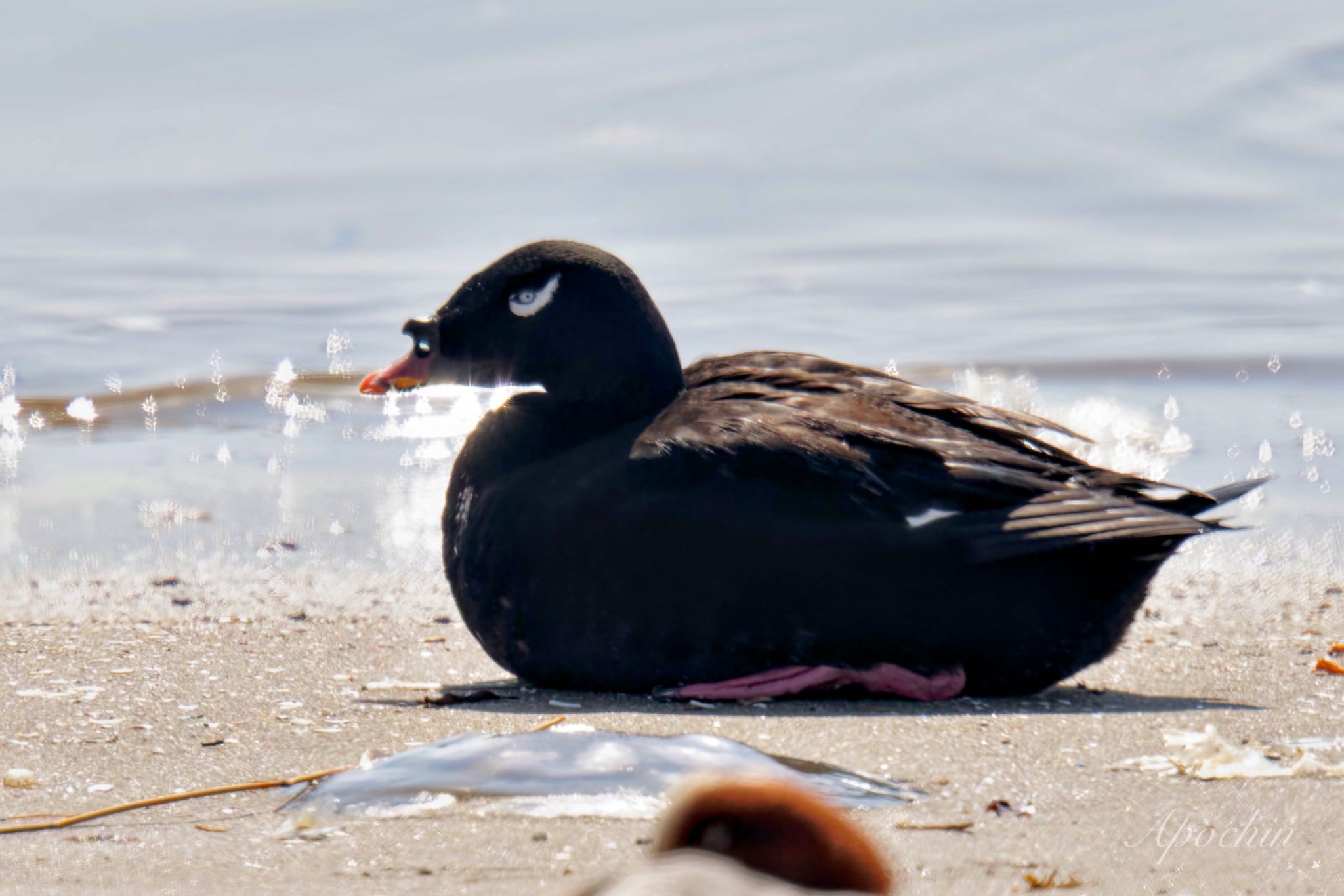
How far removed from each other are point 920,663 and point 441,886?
2003 mm

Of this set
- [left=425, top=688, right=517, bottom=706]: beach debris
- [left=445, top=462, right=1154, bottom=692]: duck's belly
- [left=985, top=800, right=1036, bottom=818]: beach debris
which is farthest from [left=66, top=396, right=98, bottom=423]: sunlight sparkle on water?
[left=985, top=800, right=1036, bottom=818]: beach debris

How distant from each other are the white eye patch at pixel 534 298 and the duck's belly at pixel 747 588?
2.00 feet

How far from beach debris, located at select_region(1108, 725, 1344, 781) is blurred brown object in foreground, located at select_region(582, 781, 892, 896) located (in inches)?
89.6

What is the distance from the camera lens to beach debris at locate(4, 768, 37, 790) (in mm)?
3629

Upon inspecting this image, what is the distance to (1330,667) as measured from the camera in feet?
16.6

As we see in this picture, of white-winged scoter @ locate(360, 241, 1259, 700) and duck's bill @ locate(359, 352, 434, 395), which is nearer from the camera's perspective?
white-winged scoter @ locate(360, 241, 1259, 700)

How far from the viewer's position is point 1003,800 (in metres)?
3.45

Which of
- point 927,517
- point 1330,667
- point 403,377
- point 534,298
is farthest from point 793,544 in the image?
point 1330,667

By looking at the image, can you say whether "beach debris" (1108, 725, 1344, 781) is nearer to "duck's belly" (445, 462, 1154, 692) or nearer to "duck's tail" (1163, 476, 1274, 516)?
"duck's belly" (445, 462, 1154, 692)

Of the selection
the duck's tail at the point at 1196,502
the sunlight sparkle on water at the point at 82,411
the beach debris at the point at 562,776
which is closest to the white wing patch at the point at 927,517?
the duck's tail at the point at 1196,502

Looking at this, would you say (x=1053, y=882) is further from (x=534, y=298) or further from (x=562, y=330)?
(x=534, y=298)

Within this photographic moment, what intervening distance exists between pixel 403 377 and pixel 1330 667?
9.76 feet

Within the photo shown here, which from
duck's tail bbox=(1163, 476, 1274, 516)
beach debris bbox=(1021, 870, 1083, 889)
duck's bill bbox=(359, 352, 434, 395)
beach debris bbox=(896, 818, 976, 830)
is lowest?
beach debris bbox=(1021, 870, 1083, 889)

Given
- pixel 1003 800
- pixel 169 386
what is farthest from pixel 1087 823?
pixel 169 386
